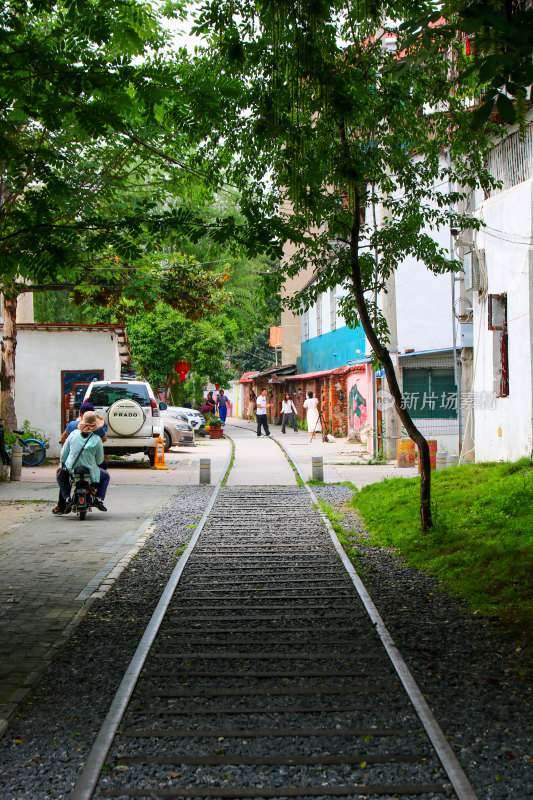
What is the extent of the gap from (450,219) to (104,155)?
10.3m

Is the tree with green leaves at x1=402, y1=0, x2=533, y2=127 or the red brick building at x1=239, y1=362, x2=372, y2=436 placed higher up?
the tree with green leaves at x1=402, y1=0, x2=533, y2=127

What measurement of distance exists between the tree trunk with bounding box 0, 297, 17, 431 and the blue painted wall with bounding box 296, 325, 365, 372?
456 inches

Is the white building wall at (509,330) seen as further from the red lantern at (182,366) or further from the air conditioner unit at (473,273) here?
the red lantern at (182,366)

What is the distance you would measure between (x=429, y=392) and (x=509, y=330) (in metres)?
8.69

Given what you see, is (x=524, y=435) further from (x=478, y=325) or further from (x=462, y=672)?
(x=462, y=672)

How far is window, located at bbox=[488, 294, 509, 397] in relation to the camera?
47.3ft

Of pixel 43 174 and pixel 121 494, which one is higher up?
pixel 43 174

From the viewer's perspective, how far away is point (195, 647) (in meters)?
5.98

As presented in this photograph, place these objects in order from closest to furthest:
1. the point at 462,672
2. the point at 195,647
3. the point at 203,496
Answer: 1. the point at 462,672
2. the point at 195,647
3. the point at 203,496

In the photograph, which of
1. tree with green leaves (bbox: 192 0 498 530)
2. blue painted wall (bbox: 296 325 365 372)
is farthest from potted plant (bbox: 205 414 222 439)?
tree with green leaves (bbox: 192 0 498 530)

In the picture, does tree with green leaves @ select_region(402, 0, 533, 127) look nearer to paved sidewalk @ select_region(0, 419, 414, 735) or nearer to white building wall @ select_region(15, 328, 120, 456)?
paved sidewalk @ select_region(0, 419, 414, 735)

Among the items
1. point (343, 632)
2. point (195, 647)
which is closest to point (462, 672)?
point (343, 632)

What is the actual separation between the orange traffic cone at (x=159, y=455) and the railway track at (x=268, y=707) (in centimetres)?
1252

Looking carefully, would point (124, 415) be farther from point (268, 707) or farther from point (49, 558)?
point (268, 707)
